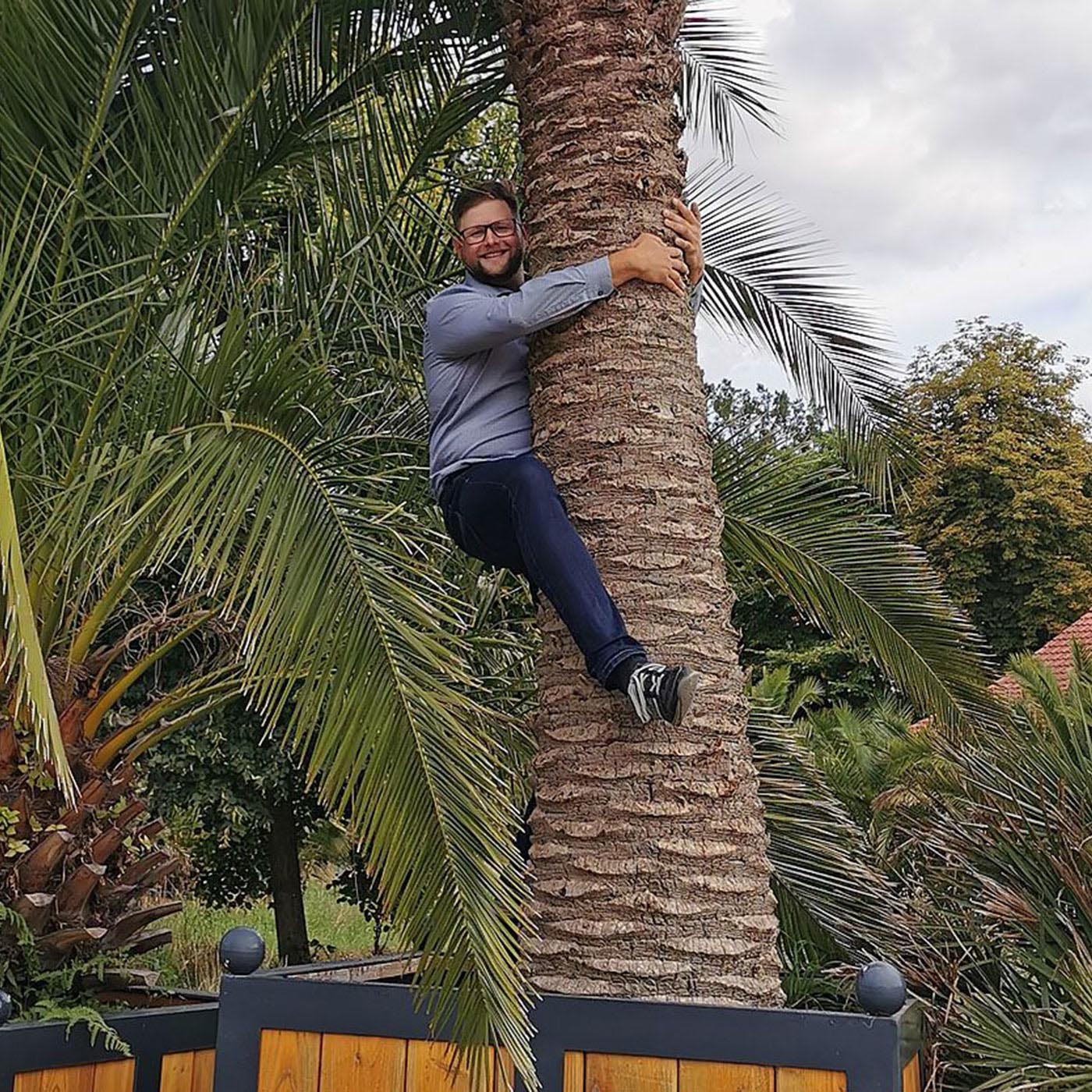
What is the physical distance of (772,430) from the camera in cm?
656

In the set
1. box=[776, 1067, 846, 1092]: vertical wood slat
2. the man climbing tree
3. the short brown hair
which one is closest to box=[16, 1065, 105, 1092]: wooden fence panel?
the man climbing tree

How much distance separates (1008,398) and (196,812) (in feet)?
82.5

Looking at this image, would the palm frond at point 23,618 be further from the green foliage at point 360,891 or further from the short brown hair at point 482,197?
the green foliage at point 360,891

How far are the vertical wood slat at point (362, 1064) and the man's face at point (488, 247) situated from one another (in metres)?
Result: 2.27

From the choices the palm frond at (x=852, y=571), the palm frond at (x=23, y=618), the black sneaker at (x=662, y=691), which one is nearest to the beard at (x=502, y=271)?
the black sneaker at (x=662, y=691)

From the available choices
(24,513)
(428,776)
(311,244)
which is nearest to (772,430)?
(311,244)

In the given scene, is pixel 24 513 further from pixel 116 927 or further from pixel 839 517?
pixel 839 517

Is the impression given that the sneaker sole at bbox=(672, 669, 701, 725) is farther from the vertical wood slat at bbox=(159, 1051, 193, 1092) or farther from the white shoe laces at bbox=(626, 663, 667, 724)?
the vertical wood slat at bbox=(159, 1051, 193, 1092)

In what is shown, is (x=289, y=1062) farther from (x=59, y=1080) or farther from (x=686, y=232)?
(x=686, y=232)

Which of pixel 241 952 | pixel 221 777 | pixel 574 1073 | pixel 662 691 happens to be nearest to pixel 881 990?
pixel 574 1073

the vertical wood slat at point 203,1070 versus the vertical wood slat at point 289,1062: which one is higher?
the vertical wood slat at point 289,1062

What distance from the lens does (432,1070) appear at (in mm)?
3477

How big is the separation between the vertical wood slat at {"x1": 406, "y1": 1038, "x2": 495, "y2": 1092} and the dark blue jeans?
1.02 meters

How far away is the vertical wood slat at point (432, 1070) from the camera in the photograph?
3.46 m
